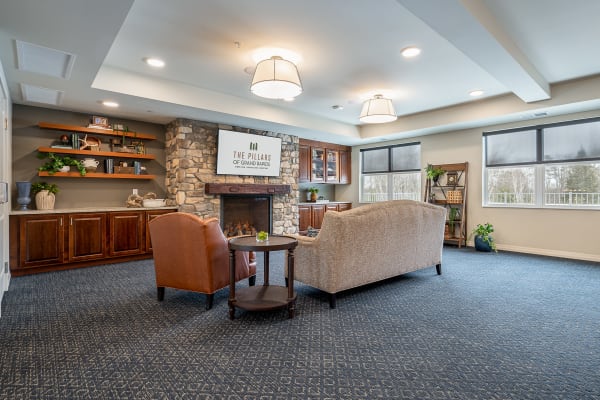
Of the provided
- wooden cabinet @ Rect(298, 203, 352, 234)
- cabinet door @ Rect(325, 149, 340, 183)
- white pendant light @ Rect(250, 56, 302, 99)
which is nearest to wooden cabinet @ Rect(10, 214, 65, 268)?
white pendant light @ Rect(250, 56, 302, 99)

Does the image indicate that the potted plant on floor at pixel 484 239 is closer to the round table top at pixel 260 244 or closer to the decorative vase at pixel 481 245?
the decorative vase at pixel 481 245

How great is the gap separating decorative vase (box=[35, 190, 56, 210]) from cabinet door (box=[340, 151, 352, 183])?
6.16m

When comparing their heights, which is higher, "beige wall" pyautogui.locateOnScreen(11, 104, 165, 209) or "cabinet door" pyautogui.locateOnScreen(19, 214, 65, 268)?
"beige wall" pyautogui.locateOnScreen(11, 104, 165, 209)

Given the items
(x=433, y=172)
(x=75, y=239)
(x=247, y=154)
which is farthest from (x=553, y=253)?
(x=75, y=239)

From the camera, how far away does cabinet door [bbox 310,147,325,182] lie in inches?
310

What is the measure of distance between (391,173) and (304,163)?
7.30 feet

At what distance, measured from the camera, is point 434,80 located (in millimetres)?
4570

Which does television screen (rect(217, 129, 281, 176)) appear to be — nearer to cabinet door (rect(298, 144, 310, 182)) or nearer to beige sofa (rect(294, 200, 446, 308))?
cabinet door (rect(298, 144, 310, 182))

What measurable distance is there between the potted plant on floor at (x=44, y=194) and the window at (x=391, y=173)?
6608mm

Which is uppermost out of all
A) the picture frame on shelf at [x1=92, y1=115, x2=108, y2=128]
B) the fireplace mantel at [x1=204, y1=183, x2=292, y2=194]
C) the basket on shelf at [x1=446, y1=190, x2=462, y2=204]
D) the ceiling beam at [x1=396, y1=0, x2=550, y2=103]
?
the ceiling beam at [x1=396, y1=0, x2=550, y2=103]

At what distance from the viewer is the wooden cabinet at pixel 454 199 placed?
6.46 m

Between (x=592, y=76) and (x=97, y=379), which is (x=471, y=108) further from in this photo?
(x=97, y=379)

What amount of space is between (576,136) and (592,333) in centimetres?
425

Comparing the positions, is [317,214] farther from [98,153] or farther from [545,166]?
[98,153]
